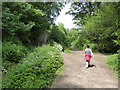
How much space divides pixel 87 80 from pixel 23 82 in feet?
8.46

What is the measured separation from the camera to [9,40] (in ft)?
25.6

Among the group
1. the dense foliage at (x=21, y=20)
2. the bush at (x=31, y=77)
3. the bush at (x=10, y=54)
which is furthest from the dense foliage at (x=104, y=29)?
the bush at (x=10, y=54)

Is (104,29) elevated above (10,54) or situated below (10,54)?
above

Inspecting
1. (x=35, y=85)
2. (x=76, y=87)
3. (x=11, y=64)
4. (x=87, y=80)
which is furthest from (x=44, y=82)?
(x=11, y=64)

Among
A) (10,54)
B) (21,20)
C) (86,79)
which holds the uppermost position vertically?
(21,20)

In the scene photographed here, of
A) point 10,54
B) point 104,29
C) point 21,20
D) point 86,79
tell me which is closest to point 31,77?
point 86,79

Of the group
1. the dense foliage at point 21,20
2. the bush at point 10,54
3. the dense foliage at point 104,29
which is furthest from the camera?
the dense foliage at point 104,29

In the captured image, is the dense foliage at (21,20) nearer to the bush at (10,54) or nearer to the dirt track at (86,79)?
the bush at (10,54)

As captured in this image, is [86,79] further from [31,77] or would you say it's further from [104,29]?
[104,29]

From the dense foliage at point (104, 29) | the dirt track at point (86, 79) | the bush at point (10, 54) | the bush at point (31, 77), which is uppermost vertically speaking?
the dense foliage at point (104, 29)

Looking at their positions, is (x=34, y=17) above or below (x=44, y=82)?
above

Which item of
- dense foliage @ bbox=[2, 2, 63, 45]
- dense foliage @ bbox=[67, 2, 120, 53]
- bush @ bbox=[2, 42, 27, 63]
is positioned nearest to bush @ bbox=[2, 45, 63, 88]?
bush @ bbox=[2, 42, 27, 63]

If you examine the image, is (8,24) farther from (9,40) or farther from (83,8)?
(83,8)

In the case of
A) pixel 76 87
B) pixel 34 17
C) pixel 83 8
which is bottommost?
pixel 76 87
